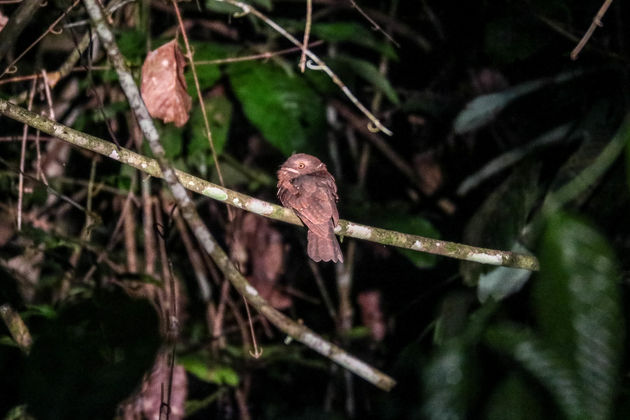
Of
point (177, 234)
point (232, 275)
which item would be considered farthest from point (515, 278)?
point (177, 234)

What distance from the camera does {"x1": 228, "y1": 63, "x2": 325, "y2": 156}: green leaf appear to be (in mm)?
2848

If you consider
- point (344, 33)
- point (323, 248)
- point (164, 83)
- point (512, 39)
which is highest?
point (344, 33)

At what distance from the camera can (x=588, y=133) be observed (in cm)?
316

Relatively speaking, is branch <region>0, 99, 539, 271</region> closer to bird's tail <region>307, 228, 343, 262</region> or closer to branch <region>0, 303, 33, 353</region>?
bird's tail <region>307, 228, 343, 262</region>

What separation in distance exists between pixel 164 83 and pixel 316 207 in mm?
786

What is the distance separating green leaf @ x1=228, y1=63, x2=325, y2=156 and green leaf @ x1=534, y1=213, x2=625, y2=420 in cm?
223

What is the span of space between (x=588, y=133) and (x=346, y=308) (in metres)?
1.94

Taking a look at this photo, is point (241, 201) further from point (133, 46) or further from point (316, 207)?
point (133, 46)

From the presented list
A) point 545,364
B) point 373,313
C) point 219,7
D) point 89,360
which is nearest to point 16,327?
point 89,360

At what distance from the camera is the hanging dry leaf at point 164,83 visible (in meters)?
2.47

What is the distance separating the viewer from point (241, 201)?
7.02 ft

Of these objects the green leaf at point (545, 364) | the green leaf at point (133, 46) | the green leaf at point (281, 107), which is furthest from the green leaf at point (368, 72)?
the green leaf at point (545, 364)

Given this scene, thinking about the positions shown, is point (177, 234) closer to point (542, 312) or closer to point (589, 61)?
point (589, 61)

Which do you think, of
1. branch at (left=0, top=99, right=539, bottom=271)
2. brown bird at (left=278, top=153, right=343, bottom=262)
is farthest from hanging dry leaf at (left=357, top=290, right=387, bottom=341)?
branch at (left=0, top=99, right=539, bottom=271)
